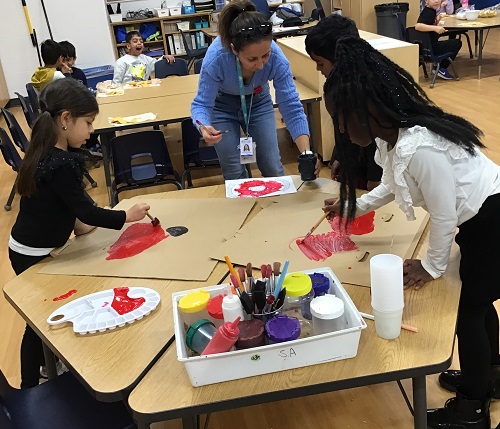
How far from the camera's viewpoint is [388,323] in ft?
3.67

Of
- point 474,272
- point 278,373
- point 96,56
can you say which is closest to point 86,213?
point 278,373

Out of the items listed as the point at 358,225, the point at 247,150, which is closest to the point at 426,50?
the point at 247,150

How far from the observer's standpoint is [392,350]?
1103 mm

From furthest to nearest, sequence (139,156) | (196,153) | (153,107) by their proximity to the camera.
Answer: (153,107) → (196,153) → (139,156)

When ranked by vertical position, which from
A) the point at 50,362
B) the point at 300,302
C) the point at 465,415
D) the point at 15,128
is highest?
the point at 300,302

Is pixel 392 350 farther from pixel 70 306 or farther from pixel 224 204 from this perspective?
pixel 224 204

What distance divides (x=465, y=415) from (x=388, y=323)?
2.22ft

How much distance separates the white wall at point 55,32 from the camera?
7117mm

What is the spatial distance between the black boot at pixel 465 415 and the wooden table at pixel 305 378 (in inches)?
19.0

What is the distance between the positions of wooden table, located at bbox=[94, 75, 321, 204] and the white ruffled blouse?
2.12 meters

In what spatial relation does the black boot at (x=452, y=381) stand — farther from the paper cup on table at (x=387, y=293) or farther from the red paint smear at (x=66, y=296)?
the red paint smear at (x=66, y=296)

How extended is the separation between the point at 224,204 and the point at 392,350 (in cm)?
95

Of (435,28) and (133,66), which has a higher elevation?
(133,66)

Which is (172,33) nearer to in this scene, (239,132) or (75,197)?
(239,132)
